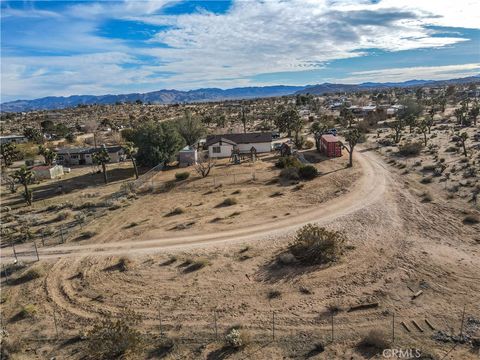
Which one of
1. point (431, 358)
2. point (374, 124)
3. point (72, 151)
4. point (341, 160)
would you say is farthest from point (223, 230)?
point (374, 124)

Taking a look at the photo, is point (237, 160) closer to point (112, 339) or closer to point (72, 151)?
point (72, 151)

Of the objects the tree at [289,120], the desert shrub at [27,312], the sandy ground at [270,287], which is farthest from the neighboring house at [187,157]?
the desert shrub at [27,312]

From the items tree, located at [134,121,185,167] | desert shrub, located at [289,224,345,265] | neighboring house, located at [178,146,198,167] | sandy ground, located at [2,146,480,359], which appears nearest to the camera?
sandy ground, located at [2,146,480,359]

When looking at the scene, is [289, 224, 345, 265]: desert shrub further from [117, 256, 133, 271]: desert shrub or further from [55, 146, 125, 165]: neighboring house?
[55, 146, 125, 165]: neighboring house

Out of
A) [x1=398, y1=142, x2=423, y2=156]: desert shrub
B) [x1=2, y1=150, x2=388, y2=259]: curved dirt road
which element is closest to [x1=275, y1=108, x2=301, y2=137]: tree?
[x1=398, y1=142, x2=423, y2=156]: desert shrub

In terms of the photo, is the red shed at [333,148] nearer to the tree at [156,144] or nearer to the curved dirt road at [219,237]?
the curved dirt road at [219,237]
